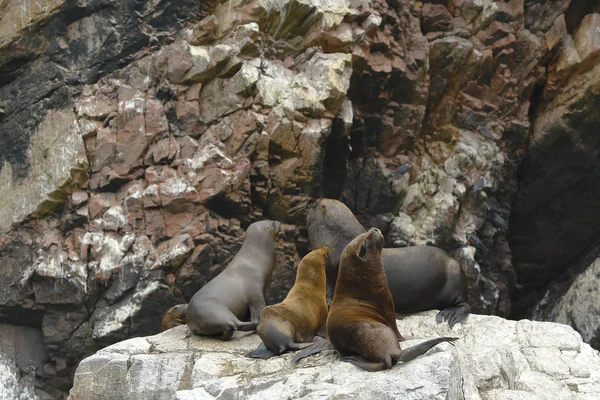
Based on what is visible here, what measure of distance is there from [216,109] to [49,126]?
8.44 ft

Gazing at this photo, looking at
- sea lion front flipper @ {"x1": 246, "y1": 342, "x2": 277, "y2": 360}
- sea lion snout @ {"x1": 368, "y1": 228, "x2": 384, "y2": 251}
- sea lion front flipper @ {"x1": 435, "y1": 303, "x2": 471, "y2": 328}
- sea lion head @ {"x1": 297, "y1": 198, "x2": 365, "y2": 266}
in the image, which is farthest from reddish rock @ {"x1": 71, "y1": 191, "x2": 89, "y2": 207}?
sea lion snout @ {"x1": 368, "y1": 228, "x2": 384, "y2": 251}

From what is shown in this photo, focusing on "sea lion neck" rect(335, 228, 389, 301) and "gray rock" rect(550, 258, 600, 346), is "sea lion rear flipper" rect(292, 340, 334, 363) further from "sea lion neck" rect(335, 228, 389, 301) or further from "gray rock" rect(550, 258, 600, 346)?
"gray rock" rect(550, 258, 600, 346)

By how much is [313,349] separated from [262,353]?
53 cm

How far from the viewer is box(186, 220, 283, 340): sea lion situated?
7.49 metres

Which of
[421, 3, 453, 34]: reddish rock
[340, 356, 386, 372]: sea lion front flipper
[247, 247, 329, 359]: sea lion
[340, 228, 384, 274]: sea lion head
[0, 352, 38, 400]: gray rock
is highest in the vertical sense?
[421, 3, 453, 34]: reddish rock

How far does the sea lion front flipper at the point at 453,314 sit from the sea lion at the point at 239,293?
172 centimetres

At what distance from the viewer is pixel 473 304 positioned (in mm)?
14055

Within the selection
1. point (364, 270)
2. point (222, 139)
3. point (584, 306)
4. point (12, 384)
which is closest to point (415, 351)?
point (364, 270)

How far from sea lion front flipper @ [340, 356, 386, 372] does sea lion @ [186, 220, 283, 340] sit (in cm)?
202

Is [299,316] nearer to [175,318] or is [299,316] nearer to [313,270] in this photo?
[313,270]

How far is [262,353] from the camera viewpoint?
21.6ft

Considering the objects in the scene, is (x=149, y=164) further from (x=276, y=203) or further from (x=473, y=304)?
(x=473, y=304)

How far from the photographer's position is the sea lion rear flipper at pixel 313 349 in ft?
20.2

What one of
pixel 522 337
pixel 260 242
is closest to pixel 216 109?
pixel 260 242
